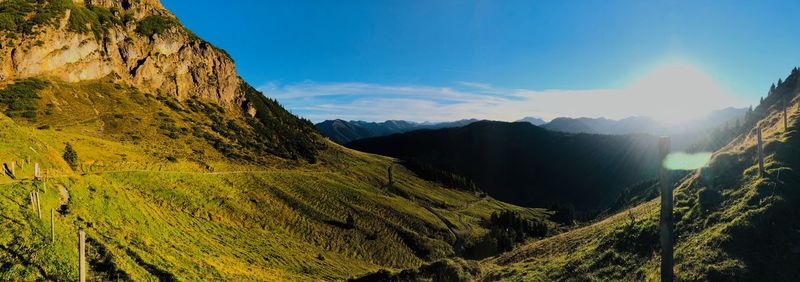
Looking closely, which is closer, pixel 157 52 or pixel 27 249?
pixel 27 249

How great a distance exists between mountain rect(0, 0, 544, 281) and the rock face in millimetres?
585

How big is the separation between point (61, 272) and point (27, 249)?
2.85 m

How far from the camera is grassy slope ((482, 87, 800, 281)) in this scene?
69.9ft

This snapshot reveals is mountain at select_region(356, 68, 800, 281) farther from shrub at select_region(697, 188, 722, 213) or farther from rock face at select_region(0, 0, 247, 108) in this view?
rock face at select_region(0, 0, 247, 108)

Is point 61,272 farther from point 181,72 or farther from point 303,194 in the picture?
point 181,72

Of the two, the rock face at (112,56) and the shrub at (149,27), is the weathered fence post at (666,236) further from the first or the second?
the shrub at (149,27)

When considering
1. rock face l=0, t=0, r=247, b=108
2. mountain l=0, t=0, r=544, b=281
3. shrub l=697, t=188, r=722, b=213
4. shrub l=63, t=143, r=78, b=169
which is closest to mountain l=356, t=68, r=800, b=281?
shrub l=697, t=188, r=722, b=213

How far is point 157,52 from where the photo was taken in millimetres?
182250

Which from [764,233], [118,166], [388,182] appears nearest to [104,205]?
[118,166]

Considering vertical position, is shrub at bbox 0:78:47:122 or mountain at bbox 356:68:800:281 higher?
shrub at bbox 0:78:47:122

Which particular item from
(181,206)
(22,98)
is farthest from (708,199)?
(22,98)

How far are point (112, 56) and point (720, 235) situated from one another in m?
193

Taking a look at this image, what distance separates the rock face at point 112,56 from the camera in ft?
429

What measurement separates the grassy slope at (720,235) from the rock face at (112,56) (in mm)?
159396
